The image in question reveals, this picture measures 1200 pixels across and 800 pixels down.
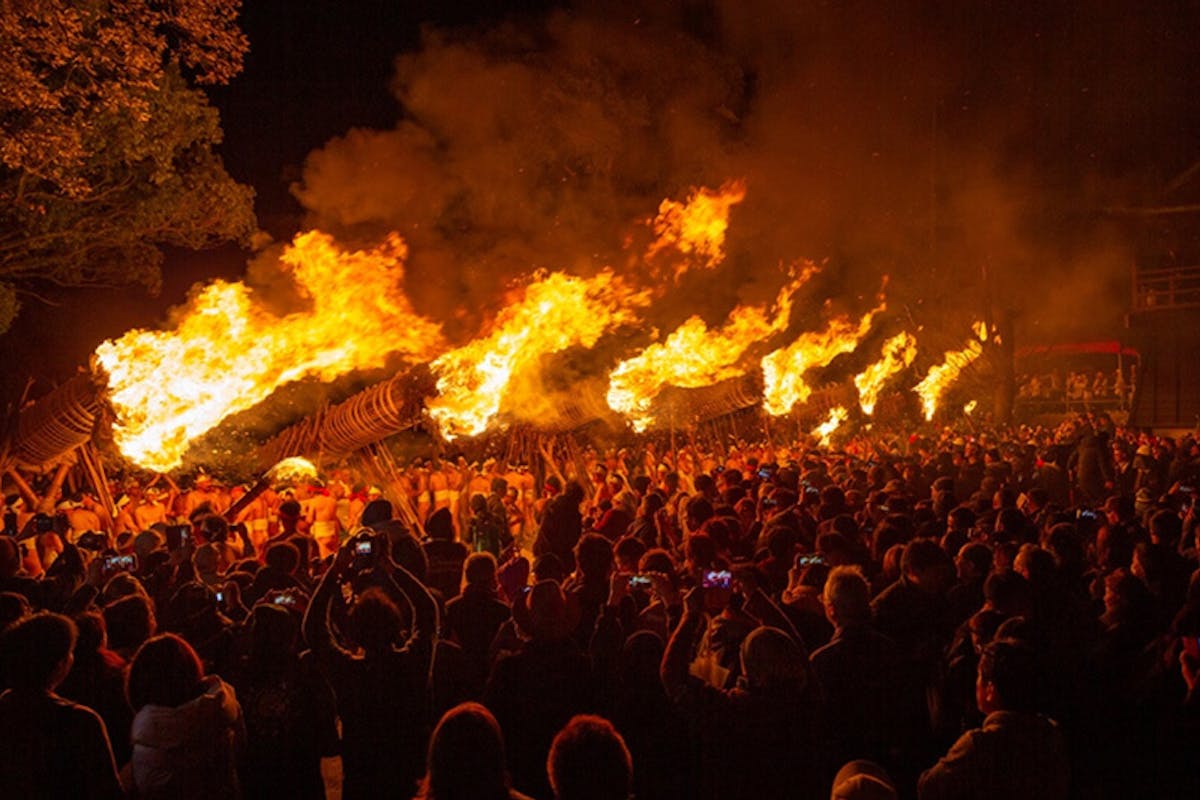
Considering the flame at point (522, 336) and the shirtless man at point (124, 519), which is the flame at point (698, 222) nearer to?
the flame at point (522, 336)

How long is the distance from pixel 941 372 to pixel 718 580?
32747 mm

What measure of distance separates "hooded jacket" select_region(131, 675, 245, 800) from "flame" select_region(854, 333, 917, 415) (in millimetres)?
24651

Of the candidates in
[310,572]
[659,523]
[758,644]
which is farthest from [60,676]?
[659,523]

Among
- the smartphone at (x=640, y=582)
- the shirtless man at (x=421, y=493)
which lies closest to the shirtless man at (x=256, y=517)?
the shirtless man at (x=421, y=493)

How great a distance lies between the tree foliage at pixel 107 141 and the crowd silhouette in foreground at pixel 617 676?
221 inches

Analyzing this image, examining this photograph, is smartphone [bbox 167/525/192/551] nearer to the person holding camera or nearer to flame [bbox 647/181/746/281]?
the person holding camera

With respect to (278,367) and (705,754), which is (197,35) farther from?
(705,754)

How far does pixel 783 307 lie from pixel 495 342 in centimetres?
736

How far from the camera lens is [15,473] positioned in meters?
10.8

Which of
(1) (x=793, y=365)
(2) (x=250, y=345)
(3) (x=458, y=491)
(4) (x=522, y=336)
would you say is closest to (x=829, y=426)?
(1) (x=793, y=365)

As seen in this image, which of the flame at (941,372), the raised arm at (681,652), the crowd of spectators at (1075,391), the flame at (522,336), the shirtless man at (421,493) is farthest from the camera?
the crowd of spectators at (1075,391)

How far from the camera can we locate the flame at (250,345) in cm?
970

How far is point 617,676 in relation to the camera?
14.0 ft

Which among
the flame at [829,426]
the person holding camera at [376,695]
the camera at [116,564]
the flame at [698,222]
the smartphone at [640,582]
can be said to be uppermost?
the flame at [698,222]
